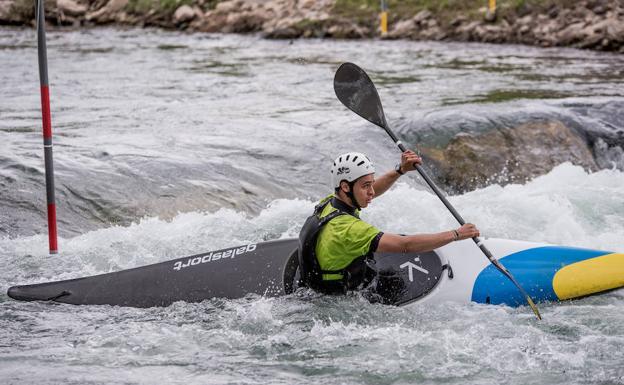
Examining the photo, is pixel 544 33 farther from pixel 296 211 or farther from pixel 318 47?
pixel 296 211

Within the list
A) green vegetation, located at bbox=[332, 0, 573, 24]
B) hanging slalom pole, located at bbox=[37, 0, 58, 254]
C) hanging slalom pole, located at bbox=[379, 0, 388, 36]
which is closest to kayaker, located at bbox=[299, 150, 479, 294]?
hanging slalom pole, located at bbox=[37, 0, 58, 254]

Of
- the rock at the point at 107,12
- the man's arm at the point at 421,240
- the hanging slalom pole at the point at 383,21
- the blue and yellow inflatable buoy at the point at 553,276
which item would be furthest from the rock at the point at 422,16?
the man's arm at the point at 421,240

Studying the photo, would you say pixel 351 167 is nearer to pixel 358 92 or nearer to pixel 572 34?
pixel 358 92

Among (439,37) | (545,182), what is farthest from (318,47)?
(545,182)

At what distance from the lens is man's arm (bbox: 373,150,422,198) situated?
5977mm

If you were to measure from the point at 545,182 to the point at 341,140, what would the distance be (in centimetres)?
223

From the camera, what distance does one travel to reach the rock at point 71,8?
25.5 metres

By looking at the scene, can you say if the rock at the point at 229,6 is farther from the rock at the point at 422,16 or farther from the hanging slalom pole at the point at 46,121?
the hanging slalom pole at the point at 46,121

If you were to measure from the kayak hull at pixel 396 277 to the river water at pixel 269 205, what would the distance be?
12 centimetres

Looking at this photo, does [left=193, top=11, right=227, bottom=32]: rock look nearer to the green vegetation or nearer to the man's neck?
the green vegetation

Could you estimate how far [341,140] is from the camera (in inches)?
401

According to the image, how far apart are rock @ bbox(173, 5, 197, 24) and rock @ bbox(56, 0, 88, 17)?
3067 mm

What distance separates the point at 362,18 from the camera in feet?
69.6

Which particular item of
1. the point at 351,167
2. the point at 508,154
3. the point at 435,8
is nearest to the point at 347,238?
the point at 351,167
